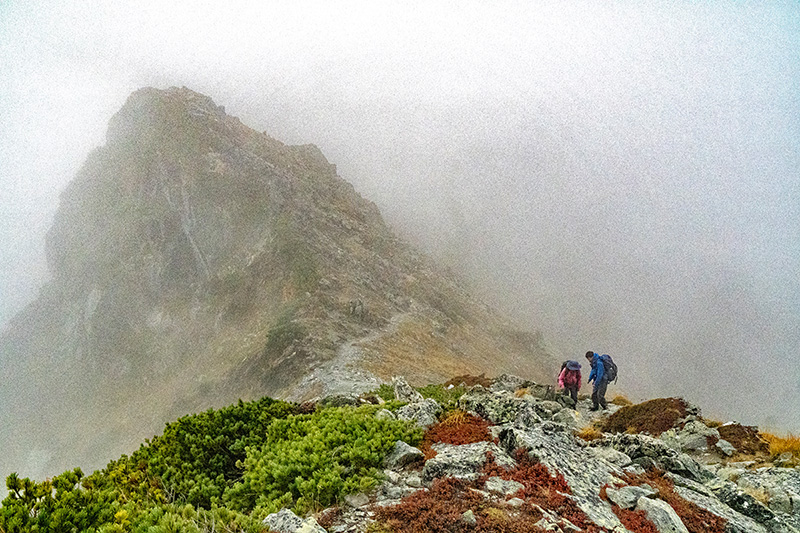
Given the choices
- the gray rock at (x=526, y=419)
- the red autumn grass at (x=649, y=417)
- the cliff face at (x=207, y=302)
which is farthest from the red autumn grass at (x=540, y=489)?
the cliff face at (x=207, y=302)

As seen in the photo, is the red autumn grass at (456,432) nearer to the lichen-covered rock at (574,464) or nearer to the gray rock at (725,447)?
the lichen-covered rock at (574,464)

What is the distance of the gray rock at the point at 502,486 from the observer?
6.99 m

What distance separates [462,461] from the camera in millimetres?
8016

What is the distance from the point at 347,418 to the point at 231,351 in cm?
5476

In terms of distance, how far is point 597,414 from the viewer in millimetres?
22266

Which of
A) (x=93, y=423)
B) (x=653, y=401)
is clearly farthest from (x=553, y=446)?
(x=93, y=423)

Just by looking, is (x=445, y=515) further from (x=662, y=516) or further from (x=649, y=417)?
(x=649, y=417)

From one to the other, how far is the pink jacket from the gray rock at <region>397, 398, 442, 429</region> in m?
14.2

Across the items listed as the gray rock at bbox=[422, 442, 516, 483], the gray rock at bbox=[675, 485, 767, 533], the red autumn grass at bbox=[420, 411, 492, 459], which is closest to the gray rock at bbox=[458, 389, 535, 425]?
the red autumn grass at bbox=[420, 411, 492, 459]

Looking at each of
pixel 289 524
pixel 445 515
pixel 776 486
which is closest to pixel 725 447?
pixel 776 486

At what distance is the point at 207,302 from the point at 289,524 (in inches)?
2947

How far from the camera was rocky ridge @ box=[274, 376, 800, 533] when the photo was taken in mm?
6266

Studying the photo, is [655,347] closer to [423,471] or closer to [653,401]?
[653,401]

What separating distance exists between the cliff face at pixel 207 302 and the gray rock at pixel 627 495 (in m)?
29.8
